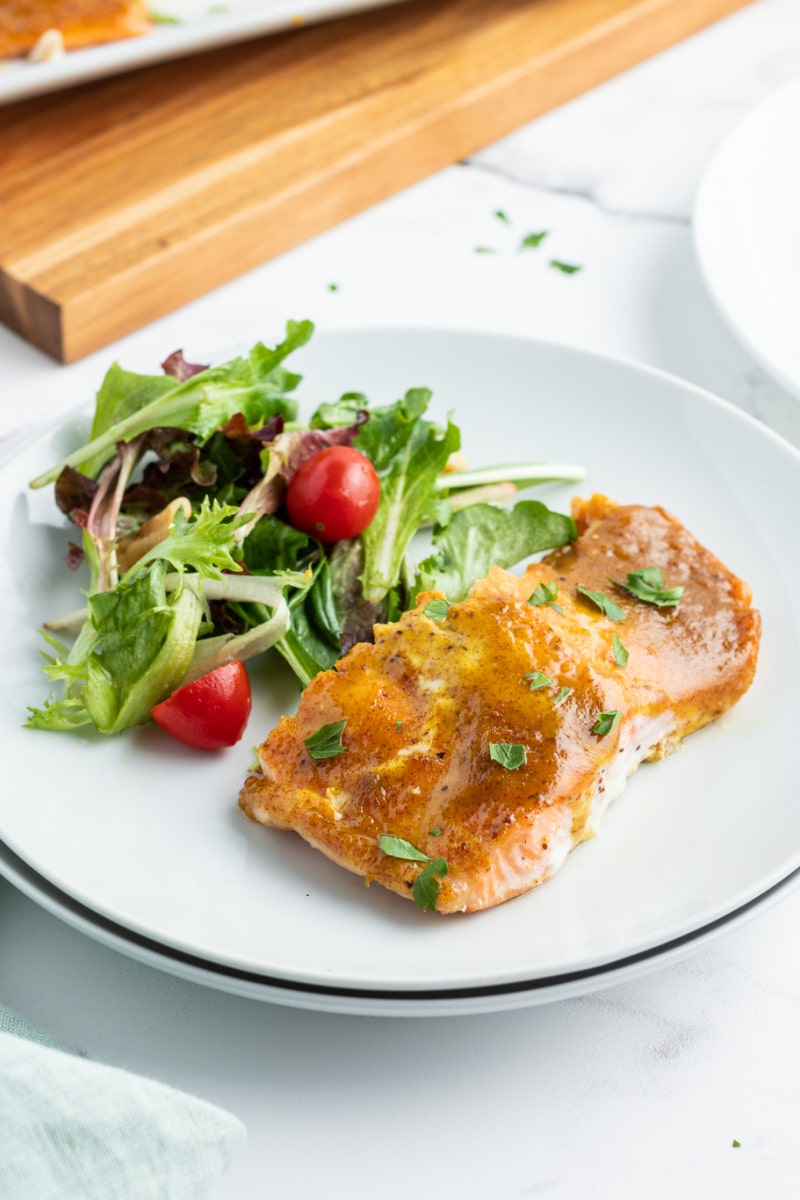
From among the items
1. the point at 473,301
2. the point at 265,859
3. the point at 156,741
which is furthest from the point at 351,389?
the point at 265,859

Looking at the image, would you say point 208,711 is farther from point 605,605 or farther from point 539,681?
point 605,605

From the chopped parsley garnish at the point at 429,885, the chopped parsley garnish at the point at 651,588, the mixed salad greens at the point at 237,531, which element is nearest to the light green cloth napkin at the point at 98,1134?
the chopped parsley garnish at the point at 429,885

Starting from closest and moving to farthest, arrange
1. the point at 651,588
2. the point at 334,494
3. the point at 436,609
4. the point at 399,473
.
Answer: the point at 436,609
the point at 651,588
the point at 334,494
the point at 399,473

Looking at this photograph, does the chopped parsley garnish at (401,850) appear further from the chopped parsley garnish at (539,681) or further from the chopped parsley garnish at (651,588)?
the chopped parsley garnish at (651,588)

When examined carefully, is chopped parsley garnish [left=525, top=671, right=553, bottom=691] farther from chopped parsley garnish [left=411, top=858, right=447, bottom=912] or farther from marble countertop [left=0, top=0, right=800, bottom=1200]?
marble countertop [left=0, top=0, right=800, bottom=1200]

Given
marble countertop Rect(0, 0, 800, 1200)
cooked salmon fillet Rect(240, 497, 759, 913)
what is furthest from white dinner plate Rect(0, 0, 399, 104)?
marble countertop Rect(0, 0, 800, 1200)

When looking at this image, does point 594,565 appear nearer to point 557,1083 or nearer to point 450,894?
point 450,894

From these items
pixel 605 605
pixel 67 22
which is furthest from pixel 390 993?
pixel 67 22
